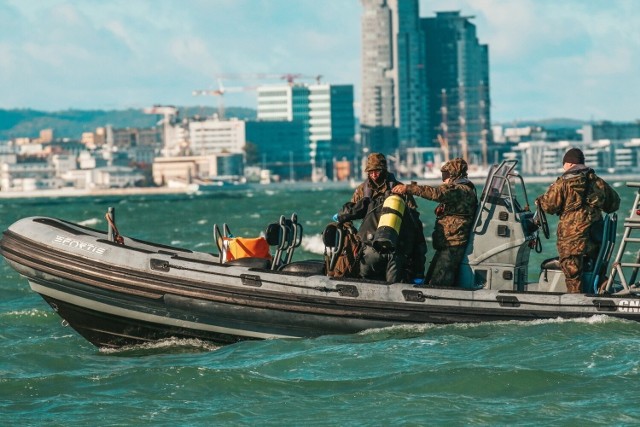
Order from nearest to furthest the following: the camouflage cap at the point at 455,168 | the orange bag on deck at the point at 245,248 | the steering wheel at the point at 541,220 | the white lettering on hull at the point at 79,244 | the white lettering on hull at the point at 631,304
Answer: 1. the white lettering on hull at the point at 631,304
2. the steering wheel at the point at 541,220
3. the camouflage cap at the point at 455,168
4. the white lettering on hull at the point at 79,244
5. the orange bag on deck at the point at 245,248

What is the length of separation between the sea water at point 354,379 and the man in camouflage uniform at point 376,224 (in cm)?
57

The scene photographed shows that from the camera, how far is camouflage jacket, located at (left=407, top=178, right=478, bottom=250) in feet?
48.2

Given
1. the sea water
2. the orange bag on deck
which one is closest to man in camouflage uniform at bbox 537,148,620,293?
the sea water

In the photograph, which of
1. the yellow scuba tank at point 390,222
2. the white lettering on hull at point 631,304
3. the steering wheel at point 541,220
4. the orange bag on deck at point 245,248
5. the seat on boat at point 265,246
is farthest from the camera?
the orange bag on deck at point 245,248

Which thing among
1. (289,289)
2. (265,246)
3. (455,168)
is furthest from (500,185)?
(265,246)

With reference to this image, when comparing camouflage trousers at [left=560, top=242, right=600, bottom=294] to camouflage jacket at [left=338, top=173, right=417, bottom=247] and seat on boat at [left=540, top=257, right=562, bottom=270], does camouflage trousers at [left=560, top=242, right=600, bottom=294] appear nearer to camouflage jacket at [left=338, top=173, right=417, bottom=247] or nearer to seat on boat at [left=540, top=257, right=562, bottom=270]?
seat on boat at [left=540, top=257, right=562, bottom=270]

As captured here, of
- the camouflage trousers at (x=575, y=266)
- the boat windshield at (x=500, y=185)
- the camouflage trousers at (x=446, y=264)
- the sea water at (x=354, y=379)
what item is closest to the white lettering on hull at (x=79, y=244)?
the sea water at (x=354, y=379)

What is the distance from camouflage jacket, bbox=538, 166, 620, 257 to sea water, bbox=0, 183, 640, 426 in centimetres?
73

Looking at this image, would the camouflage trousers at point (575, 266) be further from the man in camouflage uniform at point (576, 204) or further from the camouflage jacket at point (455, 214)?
the camouflage jacket at point (455, 214)

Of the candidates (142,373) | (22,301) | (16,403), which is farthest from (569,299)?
(22,301)

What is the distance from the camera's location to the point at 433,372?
13.2 m

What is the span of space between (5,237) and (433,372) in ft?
15.5

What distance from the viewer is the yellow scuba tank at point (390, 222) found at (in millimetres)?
14297

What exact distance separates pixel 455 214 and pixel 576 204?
1092 millimetres
